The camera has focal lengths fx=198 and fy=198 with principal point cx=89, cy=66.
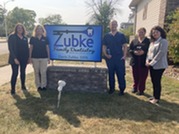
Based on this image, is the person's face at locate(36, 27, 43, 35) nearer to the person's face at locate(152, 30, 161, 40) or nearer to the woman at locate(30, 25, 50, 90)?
the woman at locate(30, 25, 50, 90)

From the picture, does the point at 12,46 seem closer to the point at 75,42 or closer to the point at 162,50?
the point at 75,42

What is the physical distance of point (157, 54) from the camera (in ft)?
13.3

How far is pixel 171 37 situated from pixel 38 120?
6453 millimetres

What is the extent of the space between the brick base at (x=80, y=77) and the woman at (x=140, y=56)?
0.78 m

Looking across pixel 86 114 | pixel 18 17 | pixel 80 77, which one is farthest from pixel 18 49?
pixel 18 17

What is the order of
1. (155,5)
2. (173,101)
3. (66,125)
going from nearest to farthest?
(66,125), (173,101), (155,5)

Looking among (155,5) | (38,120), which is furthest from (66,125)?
(155,5)

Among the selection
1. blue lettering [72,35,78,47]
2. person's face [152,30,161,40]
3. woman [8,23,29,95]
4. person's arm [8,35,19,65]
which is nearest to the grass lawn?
woman [8,23,29,95]

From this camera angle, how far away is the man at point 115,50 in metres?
4.61

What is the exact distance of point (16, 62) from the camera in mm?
4680

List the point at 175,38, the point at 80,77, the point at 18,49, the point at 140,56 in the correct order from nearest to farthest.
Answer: the point at 140,56
the point at 18,49
the point at 80,77
the point at 175,38

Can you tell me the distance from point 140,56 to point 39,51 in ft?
8.04

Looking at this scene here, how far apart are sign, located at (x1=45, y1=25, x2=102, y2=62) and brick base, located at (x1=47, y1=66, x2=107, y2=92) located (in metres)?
0.29

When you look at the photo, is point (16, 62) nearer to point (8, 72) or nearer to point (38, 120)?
point (38, 120)
